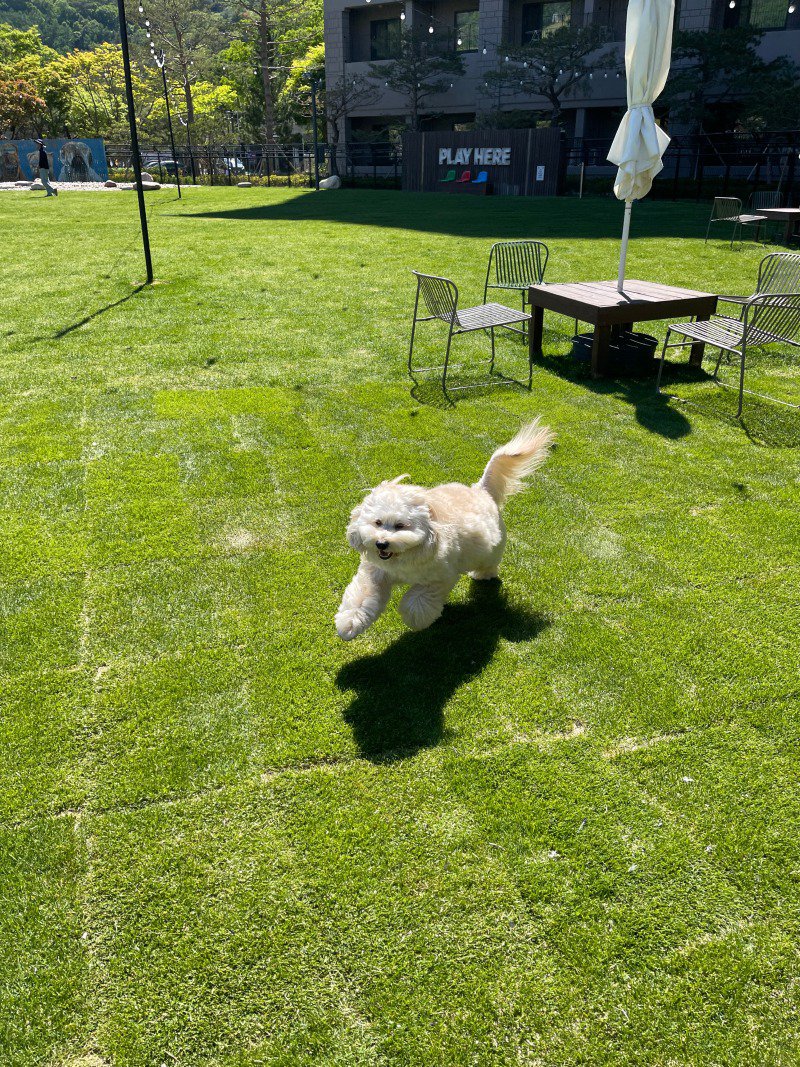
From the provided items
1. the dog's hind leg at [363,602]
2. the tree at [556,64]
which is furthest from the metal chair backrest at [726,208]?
the tree at [556,64]

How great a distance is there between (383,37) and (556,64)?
15535 mm

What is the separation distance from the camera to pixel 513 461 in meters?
4.22

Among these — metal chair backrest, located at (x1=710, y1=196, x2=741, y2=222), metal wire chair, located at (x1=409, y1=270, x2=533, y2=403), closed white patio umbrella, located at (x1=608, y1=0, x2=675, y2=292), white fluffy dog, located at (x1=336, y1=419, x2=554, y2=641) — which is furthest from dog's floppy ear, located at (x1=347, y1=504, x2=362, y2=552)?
metal chair backrest, located at (x1=710, y1=196, x2=741, y2=222)

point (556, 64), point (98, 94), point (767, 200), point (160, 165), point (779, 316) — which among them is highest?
point (98, 94)

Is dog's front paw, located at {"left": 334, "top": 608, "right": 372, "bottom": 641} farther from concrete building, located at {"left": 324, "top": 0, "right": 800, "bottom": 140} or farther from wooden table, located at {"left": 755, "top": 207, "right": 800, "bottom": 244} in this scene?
concrete building, located at {"left": 324, "top": 0, "right": 800, "bottom": 140}

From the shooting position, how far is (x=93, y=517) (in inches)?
201

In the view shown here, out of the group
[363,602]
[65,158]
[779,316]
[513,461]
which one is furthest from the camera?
[65,158]

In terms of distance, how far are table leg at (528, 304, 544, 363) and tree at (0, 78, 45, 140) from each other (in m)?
51.1

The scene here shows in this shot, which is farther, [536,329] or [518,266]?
[518,266]

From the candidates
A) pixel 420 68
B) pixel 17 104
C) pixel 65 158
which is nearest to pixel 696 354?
pixel 420 68

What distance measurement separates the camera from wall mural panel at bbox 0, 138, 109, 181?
40.6 metres

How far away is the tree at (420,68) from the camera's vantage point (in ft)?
132

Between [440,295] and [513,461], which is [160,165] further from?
[513,461]

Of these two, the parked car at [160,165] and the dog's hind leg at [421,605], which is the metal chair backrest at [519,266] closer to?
the dog's hind leg at [421,605]
